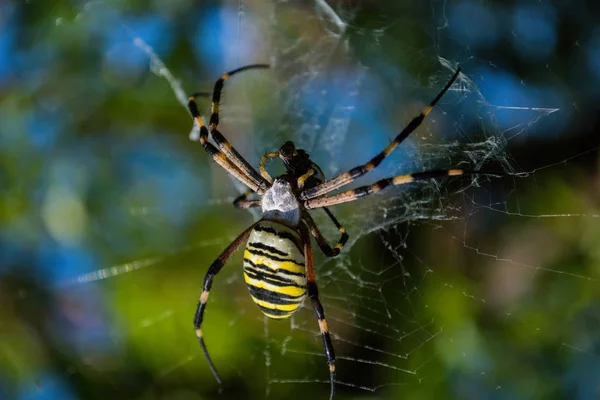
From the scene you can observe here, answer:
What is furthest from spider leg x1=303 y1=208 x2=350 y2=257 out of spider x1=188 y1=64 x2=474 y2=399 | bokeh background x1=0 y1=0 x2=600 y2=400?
bokeh background x1=0 y1=0 x2=600 y2=400

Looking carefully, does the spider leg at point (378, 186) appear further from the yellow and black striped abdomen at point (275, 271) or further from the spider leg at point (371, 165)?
the yellow and black striped abdomen at point (275, 271)

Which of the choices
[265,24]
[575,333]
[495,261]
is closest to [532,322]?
[575,333]

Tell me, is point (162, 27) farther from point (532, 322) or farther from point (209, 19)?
point (532, 322)

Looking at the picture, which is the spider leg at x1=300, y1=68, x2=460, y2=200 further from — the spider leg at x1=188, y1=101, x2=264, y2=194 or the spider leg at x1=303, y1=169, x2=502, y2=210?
the spider leg at x1=188, y1=101, x2=264, y2=194

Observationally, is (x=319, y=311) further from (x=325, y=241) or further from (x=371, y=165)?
(x=371, y=165)

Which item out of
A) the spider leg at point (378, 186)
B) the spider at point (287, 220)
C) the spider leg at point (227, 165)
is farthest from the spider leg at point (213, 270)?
the spider leg at point (378, 186)

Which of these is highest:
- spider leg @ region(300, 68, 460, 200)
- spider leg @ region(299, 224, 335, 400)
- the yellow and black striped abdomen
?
spider leg @ region(300, 68, 460, 200)

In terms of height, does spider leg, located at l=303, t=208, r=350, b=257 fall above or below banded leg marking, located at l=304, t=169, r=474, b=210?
below
